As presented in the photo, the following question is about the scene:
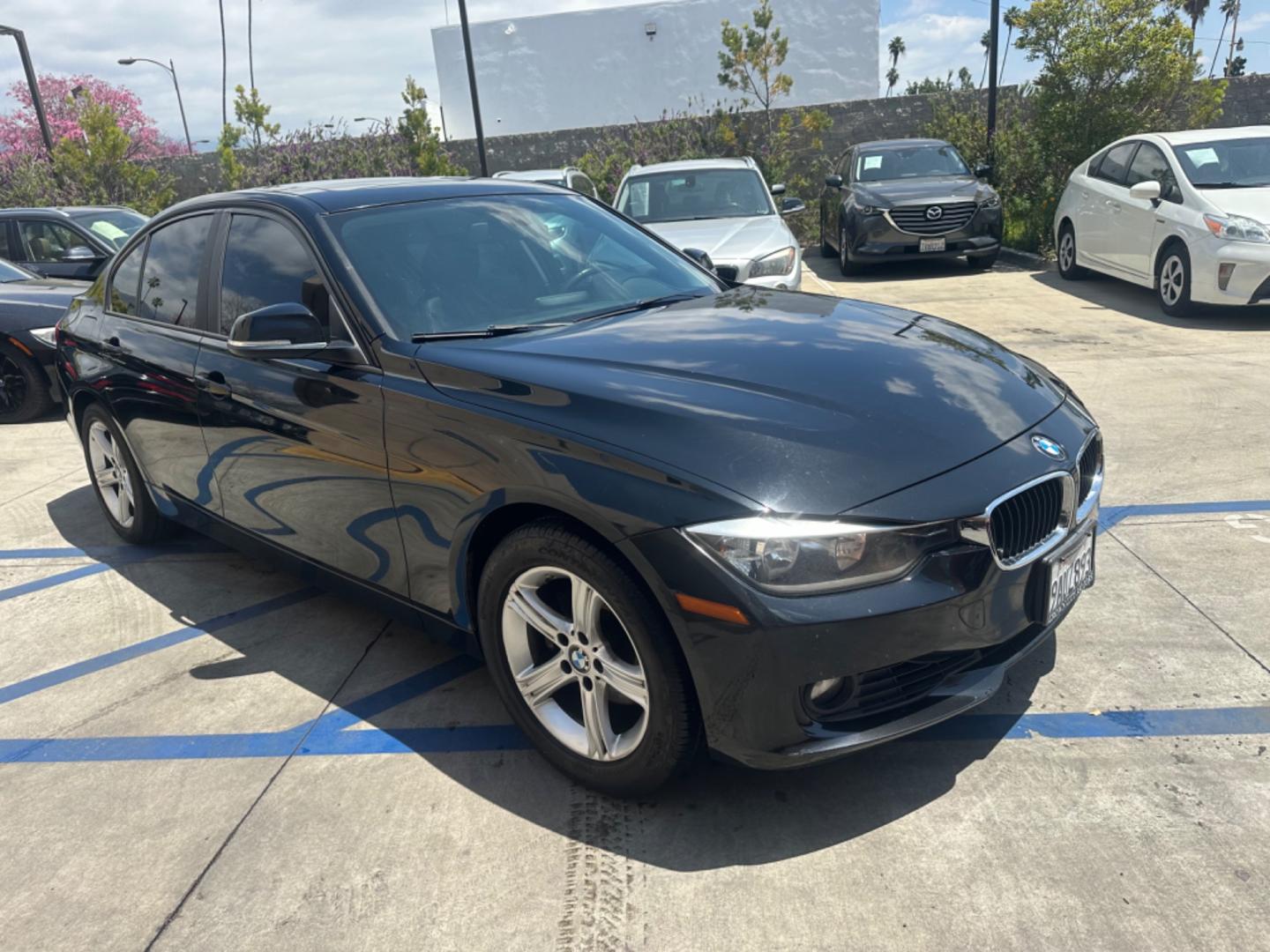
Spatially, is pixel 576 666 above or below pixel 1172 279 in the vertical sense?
above

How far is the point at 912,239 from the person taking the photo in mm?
12102

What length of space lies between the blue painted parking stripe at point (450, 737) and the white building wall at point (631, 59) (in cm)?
3595

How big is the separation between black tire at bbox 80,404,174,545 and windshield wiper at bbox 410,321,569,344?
2.30 m

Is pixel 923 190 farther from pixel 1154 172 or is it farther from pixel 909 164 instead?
pixel 1154 172

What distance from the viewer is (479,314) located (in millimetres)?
3375

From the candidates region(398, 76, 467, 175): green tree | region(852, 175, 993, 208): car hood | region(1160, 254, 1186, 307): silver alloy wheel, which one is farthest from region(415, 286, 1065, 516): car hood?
region(398, 76, 467, 175): green tree

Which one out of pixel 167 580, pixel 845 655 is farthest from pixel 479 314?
pixel 167 580

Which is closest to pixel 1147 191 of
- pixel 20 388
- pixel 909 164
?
pixel 909 164

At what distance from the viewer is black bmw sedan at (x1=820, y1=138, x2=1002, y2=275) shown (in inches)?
475

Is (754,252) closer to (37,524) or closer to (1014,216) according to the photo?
(37,524)

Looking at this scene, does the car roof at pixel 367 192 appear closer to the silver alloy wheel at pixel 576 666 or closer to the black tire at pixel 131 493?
the black tire at pixel 131 493

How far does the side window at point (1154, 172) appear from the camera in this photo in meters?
9.21

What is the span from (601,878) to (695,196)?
841 cm

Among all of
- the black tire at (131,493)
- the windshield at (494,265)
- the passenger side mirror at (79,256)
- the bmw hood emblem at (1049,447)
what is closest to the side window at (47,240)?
the passenger side mirror at (79,256)
